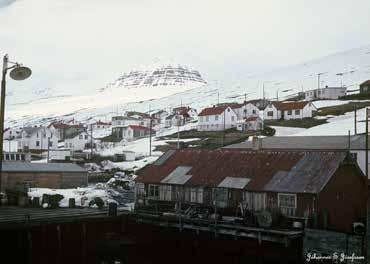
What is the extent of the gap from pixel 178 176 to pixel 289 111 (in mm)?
78037

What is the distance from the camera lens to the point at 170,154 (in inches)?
1644

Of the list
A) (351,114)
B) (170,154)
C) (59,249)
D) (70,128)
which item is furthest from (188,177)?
(70,128)

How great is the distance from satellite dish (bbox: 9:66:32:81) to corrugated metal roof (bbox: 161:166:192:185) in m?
18.3

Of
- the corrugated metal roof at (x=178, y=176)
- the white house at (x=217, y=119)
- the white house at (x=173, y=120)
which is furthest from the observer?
the white house at (x=173, y=120)

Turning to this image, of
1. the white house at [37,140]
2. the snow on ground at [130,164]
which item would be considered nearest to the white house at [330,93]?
the white house at [37,140]

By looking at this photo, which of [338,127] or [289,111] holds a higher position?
[289,111]

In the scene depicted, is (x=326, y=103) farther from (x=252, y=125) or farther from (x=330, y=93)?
(x=252, y=125)

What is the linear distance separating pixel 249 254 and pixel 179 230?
468cm

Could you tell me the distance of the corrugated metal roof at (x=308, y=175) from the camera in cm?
3081

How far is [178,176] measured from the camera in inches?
1484

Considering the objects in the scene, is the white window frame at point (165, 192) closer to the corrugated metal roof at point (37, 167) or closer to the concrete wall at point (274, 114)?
the corrugated metal roof at point (37, 167)

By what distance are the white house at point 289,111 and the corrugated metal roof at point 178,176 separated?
7450cm

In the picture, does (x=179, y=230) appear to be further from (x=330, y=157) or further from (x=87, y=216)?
(x=330, y=157)

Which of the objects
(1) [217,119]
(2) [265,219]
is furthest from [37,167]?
(1) [217,119]
